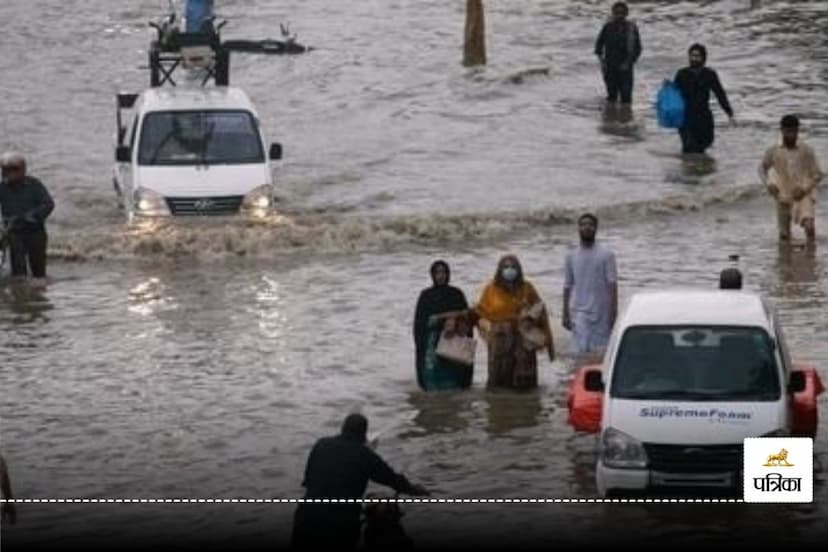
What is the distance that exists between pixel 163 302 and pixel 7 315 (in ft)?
5.09

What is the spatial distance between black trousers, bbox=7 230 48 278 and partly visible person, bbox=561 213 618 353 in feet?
25.6

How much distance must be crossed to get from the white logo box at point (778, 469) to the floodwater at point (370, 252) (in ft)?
0.52

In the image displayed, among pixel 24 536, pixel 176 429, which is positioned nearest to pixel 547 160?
pixel 176 429

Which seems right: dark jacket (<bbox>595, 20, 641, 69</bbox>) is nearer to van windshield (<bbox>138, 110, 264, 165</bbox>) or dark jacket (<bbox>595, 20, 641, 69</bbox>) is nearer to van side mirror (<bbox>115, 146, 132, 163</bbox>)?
van windshield (<bbox>138, 110, 264, 165</bbox>)

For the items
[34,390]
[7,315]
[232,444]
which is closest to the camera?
[232,444]

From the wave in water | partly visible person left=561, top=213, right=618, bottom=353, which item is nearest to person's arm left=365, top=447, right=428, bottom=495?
partly visible person left=561, top=213, right=618, bottom=353

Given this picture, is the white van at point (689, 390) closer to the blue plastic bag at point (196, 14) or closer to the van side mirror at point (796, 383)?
the van side mirror at point (796, 383)

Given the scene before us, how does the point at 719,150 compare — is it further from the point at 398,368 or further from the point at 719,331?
the point at 719,331

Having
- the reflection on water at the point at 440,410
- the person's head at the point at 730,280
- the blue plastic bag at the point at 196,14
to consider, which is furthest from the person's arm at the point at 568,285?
the blue plastic bag at the point at 196,14

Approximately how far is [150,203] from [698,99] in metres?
8.83

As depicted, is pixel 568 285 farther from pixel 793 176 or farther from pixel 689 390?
pixel 793 176

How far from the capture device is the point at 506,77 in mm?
42312

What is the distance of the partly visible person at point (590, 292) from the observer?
65.8 feet

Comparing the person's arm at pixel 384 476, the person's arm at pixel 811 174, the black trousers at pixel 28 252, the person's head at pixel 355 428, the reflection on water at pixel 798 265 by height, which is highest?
the person's head at pixel 355 428
